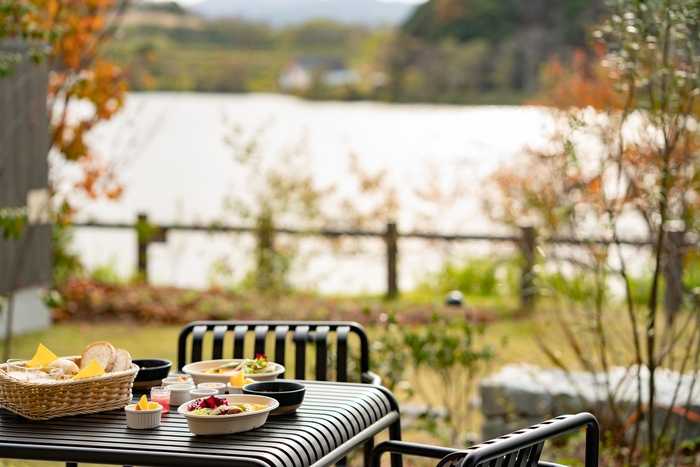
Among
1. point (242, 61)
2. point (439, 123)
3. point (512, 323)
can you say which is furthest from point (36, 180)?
point (242, 61)

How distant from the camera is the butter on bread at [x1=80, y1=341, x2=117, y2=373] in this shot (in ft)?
7.61

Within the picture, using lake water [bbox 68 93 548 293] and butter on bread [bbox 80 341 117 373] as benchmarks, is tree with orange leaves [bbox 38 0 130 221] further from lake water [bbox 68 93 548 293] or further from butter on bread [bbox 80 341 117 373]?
butter on bread [bbox 80 341 117 373]

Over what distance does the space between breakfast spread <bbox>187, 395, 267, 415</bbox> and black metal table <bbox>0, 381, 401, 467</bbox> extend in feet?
0.19

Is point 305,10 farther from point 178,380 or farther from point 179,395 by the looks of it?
point 179,395

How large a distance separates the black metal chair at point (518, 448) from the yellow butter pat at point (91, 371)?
82 cm

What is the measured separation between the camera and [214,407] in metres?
2.07

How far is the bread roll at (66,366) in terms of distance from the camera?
2.30 m

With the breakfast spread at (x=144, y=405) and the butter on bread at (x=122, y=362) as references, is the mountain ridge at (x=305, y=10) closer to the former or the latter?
the butter on bread at (x=122, y=362)

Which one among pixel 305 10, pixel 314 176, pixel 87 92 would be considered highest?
pixel 305 10

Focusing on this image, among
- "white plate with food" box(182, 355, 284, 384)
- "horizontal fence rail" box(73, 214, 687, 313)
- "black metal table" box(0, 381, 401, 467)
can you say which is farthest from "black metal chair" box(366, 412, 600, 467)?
"horizontal fence rail" box(73, 214, 687, 313)

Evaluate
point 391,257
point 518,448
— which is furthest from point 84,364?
point 391,257

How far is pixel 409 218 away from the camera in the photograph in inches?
419

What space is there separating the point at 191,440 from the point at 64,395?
379mm

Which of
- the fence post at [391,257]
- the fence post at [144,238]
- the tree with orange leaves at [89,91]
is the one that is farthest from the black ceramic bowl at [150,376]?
the fence post at [144,238]
